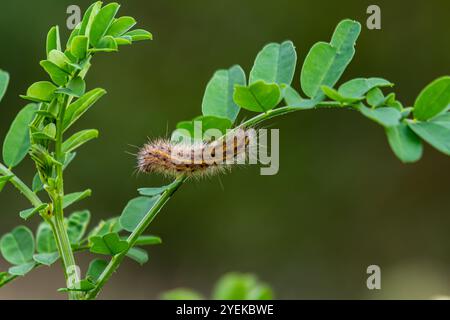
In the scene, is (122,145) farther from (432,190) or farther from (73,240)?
(73,240)

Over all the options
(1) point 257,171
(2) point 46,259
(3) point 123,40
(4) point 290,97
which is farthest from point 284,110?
(1) point 257,171

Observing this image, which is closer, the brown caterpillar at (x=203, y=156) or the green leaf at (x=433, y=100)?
→ the green leaf at (x=433, y=100)

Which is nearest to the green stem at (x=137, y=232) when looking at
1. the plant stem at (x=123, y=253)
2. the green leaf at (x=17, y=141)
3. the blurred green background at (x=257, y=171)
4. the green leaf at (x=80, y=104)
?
the plant stem at (x=123, y=253)

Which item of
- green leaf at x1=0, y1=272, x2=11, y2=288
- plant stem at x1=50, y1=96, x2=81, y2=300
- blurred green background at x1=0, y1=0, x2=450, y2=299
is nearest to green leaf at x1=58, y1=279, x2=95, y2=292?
plant stem at x1=50, y1=96, x2=81, y2=300

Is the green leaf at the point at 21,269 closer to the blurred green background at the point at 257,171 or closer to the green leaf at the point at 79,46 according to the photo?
the green leaf at the point at 79,46

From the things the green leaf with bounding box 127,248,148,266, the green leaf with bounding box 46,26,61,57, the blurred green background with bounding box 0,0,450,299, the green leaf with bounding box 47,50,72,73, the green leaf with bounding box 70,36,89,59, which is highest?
the blurred green background with bounding box 0,0,450,299

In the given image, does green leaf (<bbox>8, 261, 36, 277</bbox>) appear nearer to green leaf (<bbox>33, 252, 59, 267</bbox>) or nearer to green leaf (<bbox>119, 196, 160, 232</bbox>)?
Result: green leaf (<bbox>33, 252, 59, 267</bbox>)
